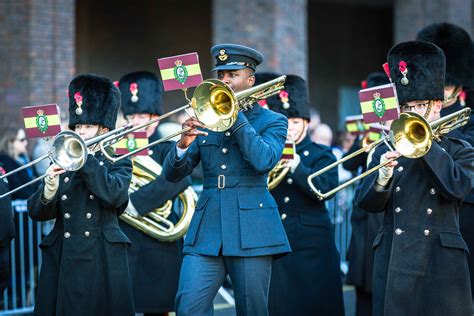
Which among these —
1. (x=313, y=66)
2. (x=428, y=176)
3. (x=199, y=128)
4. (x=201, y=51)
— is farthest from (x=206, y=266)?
(x=313, y=66)

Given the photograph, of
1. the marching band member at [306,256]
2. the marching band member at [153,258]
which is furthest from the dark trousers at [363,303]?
the marching band member at [153,258]

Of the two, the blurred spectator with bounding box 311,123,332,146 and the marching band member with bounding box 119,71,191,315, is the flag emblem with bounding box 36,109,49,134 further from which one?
the blurred spectator with bounding box 311,123,332,146

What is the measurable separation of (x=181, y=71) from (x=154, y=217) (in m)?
2.14

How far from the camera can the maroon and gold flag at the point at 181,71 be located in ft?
21.0

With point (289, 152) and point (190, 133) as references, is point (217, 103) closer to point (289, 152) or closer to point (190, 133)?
point (190, 133)

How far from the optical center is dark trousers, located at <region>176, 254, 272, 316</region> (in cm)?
611

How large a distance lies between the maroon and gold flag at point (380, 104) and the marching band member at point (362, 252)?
2315mm

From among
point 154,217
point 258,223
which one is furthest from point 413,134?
point 154,217

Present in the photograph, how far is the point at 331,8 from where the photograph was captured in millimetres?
21172

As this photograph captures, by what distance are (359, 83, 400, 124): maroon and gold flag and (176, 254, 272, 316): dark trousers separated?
1.12m

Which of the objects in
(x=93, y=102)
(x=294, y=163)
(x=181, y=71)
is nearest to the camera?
(x=181, y=71)

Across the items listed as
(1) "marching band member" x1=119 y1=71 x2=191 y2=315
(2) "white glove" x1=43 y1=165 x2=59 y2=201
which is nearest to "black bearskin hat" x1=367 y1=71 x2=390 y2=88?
(1) "marching band member" x1=119 y1=71 x2=191 y2=315

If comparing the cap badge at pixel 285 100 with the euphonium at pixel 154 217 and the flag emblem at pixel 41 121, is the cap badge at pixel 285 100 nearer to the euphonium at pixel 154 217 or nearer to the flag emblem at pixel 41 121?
the euphonium at pixel 154 217

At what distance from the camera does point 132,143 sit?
25.8 feet
